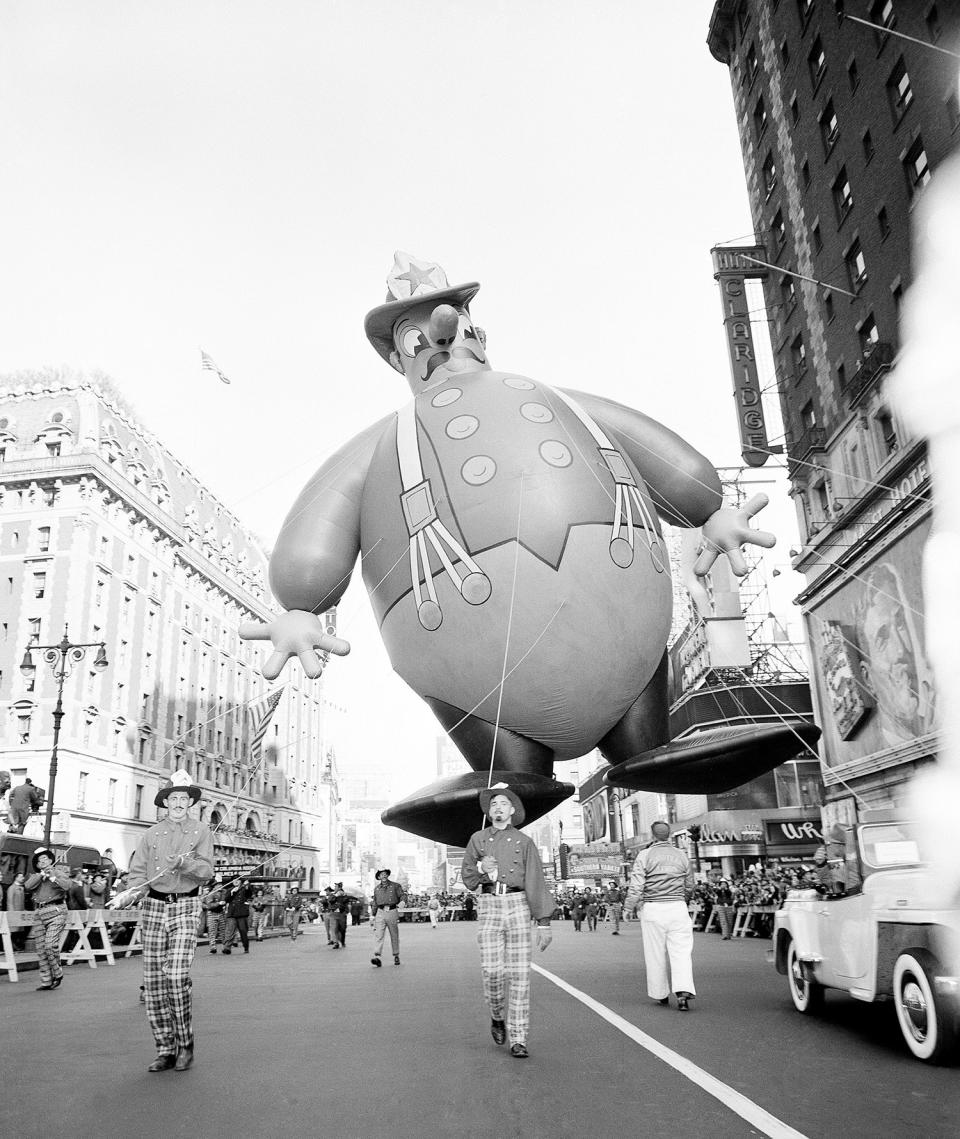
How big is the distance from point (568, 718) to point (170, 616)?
55.6 meters

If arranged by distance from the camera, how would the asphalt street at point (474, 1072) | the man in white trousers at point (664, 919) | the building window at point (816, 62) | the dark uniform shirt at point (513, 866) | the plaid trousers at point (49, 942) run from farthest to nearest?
the building window at point (816, 62) → the plaid trousers at point (49, 942) → the man in white trousers at point (664, 919) → the dark uniform shirt at point (513, 866) → the asphalt street at point (474, 1072)

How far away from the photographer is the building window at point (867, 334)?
2591cm

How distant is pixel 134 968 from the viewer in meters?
14.0

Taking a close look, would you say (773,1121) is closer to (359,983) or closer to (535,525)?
(535,525)

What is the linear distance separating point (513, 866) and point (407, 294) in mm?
6090

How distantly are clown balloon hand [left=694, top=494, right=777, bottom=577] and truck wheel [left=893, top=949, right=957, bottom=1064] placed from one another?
166 inches

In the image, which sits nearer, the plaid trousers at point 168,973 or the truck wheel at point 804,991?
the plaid trousers at point 168,973

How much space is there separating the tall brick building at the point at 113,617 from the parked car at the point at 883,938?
3620 centimetres

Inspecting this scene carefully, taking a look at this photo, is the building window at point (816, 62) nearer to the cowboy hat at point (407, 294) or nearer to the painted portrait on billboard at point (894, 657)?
the painted portrait on billboard at point (894, 657)

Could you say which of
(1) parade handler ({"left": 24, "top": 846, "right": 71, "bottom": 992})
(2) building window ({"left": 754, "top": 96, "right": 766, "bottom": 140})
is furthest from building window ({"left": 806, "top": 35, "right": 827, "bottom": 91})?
(1) parade handler ({"left": 24, "top": 846, "right": 71, "bottom": 992})

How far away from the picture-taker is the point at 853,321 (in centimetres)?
2703

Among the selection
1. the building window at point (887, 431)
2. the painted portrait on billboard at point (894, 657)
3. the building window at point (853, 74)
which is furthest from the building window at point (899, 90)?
the painted portrait on billboard at point (894, 657)

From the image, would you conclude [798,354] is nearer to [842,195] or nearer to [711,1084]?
[842,195]

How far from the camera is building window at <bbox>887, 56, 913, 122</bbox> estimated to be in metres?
24.1
